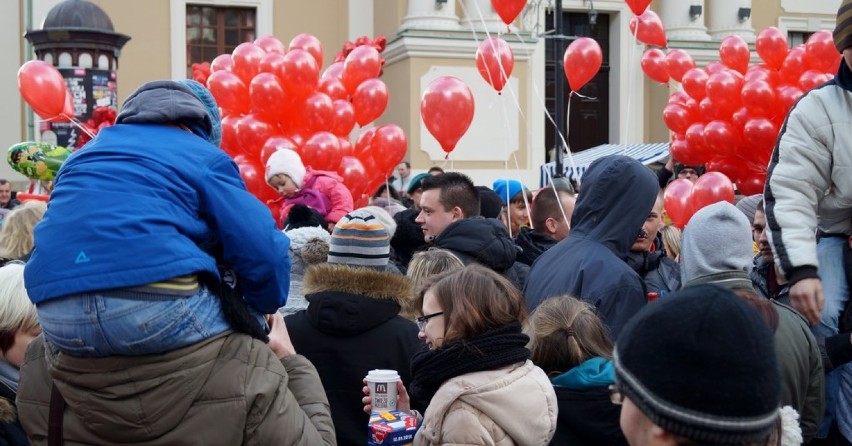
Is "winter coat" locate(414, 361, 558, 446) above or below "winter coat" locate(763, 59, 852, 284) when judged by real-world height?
below

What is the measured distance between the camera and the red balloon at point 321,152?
8.31 meters

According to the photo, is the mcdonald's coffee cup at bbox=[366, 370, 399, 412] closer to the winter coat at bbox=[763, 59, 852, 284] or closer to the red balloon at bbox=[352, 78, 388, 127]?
the winter coat at bbox=[763, 59, 852, 284]

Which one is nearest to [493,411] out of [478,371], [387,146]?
[478,371]

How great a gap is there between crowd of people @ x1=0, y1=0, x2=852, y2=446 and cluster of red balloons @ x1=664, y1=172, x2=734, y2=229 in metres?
3.33

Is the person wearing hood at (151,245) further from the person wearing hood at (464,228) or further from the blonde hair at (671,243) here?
the blonde hair at (671,243)

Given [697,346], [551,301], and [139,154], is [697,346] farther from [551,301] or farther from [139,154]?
[551,301]

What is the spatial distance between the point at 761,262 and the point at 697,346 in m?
2.98

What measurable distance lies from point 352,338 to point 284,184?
385 centimetres

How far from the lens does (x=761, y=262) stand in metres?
4.43

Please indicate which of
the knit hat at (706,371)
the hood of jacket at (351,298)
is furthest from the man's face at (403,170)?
the knit hat at (706,371)

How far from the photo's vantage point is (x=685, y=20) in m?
21.3

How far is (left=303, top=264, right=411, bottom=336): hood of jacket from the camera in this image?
3.64 meters

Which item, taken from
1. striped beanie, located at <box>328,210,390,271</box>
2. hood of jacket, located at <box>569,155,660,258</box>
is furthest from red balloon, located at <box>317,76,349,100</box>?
striped beanie, located at <box>328,210,390,271</box>

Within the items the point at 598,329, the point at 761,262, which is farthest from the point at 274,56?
the point at 598,329
